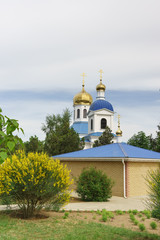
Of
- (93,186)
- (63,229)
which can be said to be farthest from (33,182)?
(93,186)

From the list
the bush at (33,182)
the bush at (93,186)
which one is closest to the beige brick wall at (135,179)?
the bush at (93,186)

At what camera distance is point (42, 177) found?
901 centimetres

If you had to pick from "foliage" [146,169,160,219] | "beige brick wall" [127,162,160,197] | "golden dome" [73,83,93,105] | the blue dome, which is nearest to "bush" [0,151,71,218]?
"foliage" [146,169,160,219]

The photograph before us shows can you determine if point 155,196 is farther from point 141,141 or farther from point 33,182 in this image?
point 141,141

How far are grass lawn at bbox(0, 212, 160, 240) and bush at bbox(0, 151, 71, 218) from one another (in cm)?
60

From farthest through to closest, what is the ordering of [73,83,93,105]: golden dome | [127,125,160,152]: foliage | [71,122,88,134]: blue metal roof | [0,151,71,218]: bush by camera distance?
[73,83,93,105]: golden dome < [71,122,88,134]: blue metal roof < [127,125,160,152]: foliage < [0,151,71,218]: bush

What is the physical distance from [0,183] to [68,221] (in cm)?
253

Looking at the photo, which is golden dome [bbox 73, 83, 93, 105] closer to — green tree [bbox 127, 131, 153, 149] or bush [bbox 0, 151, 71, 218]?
green tree [bbox 127, 131, 153, 149]

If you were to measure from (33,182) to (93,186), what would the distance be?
17.9ft

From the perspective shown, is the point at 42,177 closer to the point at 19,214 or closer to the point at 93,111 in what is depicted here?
the point at 19,214

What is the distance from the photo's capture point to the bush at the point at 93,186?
13.7 metres

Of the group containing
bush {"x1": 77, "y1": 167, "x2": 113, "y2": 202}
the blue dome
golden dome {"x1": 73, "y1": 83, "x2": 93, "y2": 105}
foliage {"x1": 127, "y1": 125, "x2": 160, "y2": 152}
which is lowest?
bush {"x1": 77, "y1": 167, "x2": 113, "y2": 202}

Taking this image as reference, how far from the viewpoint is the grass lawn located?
23.0ft

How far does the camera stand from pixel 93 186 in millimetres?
13633
